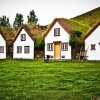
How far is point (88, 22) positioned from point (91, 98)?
298 feet

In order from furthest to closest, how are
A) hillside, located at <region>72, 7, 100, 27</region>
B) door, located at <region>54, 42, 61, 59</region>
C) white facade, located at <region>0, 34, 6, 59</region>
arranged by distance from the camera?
1. hillside, located at <region>72, 7, 100, 27</region>
2. white facade, located at <region>0, 34, 6, 59</region>
3. door, located at <region>54, 42, 61, 59</region>

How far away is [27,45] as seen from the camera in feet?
174

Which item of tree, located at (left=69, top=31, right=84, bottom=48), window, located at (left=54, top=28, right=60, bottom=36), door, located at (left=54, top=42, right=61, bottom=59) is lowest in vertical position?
door, located at (left=54, top=42, right=61, bottom=59)

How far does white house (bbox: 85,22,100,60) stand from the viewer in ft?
141

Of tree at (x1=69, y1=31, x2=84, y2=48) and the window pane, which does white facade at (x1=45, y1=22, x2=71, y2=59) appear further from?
tree at (x1=69, y1=31, x2=84, y2=48)

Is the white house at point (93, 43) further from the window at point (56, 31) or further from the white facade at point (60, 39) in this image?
the window at point (56, 31)

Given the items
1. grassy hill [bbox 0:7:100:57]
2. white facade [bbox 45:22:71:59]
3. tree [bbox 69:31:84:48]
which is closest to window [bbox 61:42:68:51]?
white facade [bbox 45:22:71:59]

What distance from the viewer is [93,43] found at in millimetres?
43469

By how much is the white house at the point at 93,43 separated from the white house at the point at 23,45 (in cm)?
1163

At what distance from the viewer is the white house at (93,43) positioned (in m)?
43.0

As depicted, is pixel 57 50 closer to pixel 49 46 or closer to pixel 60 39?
pixel 60 39

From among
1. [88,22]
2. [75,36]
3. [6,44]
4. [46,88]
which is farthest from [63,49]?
[88,22]

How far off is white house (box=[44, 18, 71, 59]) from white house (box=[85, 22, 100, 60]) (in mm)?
3527

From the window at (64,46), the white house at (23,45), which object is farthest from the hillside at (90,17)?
the window at (64,46)
